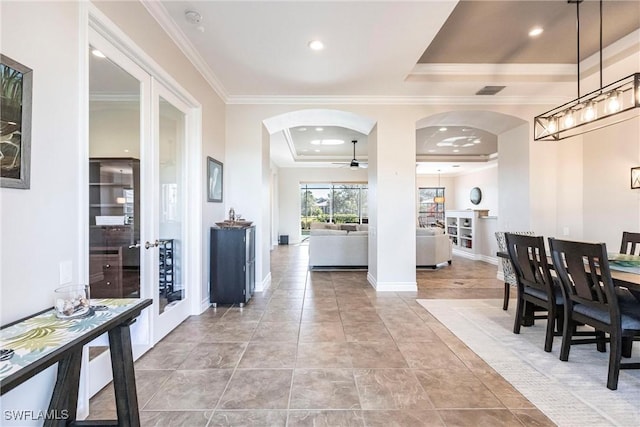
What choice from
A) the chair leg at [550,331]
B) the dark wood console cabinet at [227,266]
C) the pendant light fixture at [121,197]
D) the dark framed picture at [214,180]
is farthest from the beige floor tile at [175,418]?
the chair leg at [550,331]

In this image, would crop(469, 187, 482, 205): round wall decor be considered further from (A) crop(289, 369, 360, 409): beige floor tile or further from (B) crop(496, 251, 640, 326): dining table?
(A) crop(289, 369, 360, 409): beige floor tile

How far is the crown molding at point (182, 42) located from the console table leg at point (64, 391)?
2664 millimetres

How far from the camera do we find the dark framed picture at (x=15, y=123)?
133 centimetres

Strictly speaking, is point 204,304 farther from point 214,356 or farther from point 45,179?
point 45,179

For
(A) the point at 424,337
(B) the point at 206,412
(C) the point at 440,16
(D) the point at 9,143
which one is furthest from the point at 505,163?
(D) the point at 9,143

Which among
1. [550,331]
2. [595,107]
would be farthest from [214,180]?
[595,107]

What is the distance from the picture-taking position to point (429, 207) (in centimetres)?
1368

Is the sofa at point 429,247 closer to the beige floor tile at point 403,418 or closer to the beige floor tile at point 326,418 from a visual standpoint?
the beige floor tile at point 403,418

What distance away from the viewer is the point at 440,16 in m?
2.80

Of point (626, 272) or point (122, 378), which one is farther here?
point (626, 272)

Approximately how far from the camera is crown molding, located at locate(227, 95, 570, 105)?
4750 mm

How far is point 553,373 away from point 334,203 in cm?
1057

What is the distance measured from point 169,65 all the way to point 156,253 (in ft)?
6.09

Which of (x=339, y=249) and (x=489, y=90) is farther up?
(x=489, y=90)
